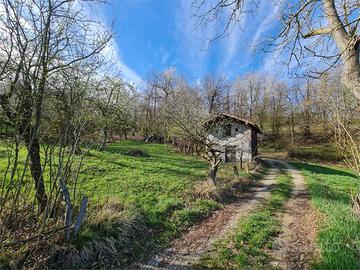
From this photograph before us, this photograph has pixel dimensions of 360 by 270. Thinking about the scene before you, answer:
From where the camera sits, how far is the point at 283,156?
4025 centimetres

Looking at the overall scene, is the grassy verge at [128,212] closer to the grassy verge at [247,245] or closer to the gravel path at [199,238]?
the gravel path at [199,238]

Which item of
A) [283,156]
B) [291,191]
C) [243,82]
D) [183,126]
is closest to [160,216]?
[183,126]

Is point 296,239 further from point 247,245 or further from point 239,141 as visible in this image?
point 239,141

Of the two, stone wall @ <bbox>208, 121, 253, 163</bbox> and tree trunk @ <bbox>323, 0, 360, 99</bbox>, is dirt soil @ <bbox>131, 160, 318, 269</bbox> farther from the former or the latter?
stone wall @ <bbox>208, 121, 253, 163</bbox>

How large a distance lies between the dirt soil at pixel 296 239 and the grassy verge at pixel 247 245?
0.25 m

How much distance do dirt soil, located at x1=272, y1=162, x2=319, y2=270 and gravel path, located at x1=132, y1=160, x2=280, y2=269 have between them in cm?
139

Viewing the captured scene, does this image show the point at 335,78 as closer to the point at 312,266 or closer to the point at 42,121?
the point at 312,266

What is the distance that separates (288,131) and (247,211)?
47198mm

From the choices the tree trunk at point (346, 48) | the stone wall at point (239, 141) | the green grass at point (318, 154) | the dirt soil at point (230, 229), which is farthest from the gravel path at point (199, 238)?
the green grass at point (318, 154)

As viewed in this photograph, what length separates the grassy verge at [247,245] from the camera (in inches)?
227

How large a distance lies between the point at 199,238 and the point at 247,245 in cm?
126

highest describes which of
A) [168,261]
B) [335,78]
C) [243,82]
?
[243,82]

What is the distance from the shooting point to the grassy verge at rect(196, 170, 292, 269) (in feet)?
18.9

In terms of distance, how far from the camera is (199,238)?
283 inches
